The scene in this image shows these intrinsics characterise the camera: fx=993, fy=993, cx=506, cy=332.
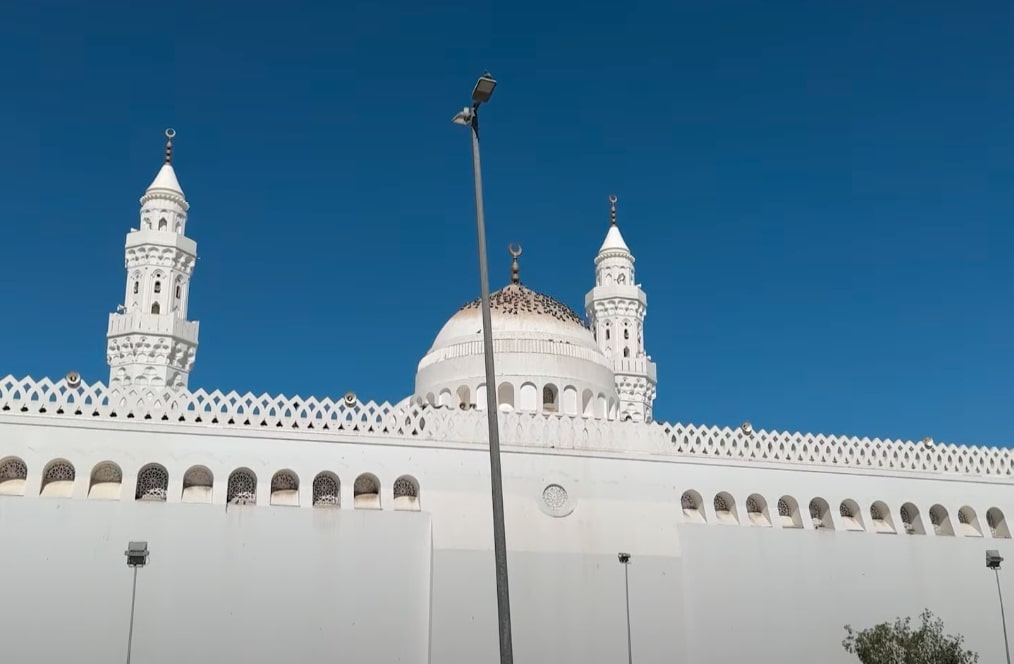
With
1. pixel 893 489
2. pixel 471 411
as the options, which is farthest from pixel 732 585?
pixel 471 411

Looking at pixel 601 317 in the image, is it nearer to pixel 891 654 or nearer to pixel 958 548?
pixel 958 548

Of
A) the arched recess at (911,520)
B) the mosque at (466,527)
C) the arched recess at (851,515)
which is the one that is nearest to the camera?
the mosque at (466,527)

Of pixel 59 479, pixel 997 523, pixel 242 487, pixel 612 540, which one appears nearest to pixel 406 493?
pixel 242 487

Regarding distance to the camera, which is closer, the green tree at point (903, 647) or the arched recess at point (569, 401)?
the green tree at point (903, 647)

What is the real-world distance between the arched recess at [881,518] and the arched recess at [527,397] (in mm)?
8645

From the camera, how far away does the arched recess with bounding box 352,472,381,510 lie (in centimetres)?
2039

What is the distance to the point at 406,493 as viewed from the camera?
2086cm

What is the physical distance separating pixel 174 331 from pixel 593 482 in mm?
14265

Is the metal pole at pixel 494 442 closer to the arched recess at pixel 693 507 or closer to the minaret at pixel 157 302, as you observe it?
the arched recess at pixel 693 507

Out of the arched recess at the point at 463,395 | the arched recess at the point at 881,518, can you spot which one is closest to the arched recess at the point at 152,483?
the arched recess at the point at 463,395

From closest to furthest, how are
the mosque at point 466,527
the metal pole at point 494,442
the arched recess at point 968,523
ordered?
the metal pole at point 494,442 < the mosque at point 466,527 < the arched recess at point 968,523

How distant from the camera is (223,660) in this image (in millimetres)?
18094

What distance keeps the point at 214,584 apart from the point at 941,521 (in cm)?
1769

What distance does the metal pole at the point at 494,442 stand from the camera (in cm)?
1060
